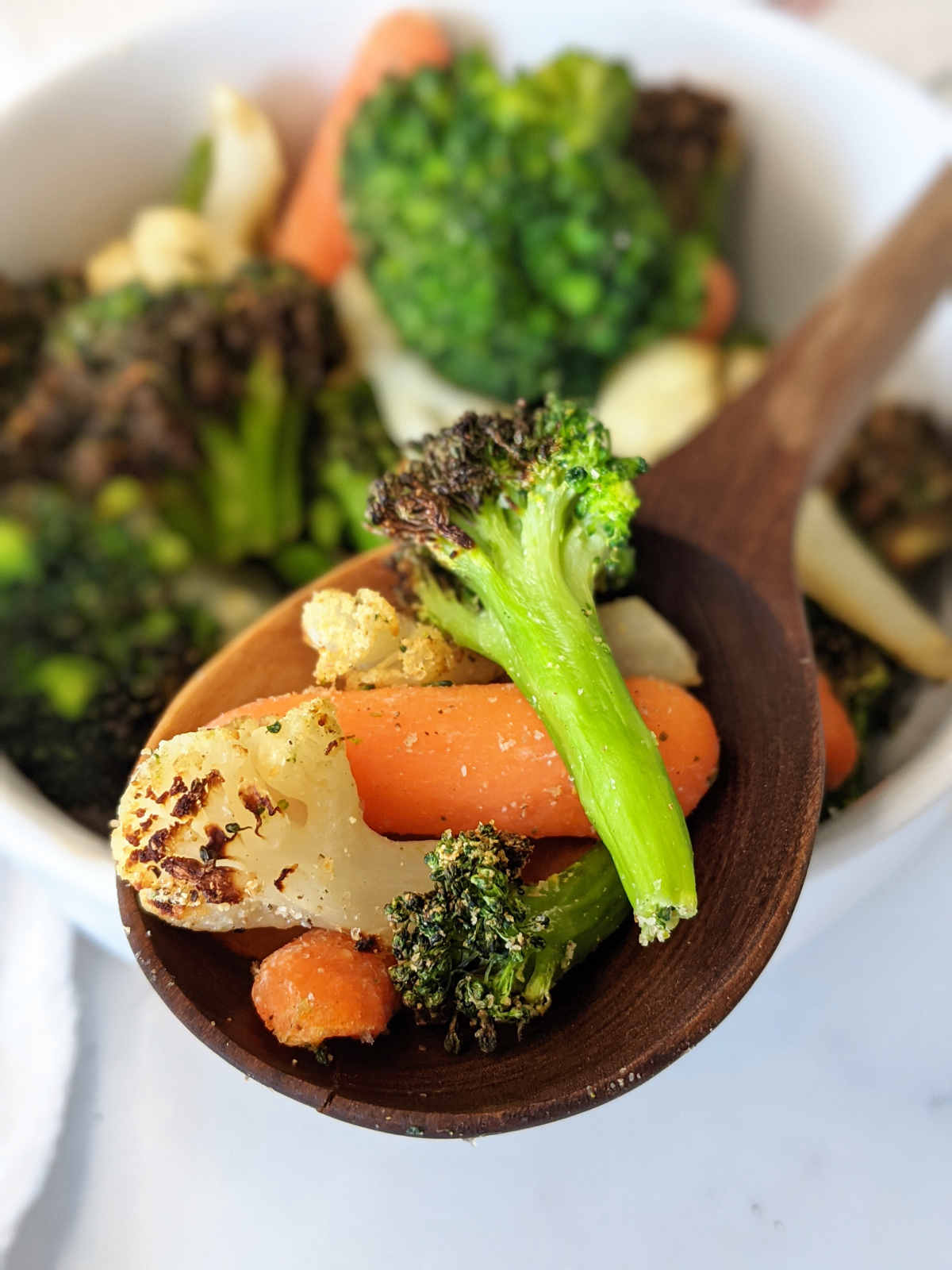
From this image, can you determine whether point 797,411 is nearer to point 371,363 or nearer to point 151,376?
point 371,363

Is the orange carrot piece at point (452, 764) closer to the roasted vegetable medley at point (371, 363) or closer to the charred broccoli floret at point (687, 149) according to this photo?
the roasted vegetable medley at point (371, 363)

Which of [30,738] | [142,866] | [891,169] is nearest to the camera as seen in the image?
[142,866]

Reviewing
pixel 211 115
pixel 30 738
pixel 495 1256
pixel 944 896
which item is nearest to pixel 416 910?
pixel 495 1256

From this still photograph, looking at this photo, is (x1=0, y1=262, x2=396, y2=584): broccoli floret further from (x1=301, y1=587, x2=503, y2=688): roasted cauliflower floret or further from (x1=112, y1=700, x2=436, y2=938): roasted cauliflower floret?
(x1=112, y1=700, x2=436, y2=938): roasted cauliflower floret

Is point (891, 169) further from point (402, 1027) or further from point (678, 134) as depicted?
point (402, 1027)

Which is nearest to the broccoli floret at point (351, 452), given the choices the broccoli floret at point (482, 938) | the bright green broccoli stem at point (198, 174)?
the bright green broccoli stem at point (198, 174)

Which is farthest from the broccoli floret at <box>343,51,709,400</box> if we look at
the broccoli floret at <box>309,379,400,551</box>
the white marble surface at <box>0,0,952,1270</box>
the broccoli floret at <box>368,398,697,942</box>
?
the white marble surface at <box>0,0,952,1270</box>
